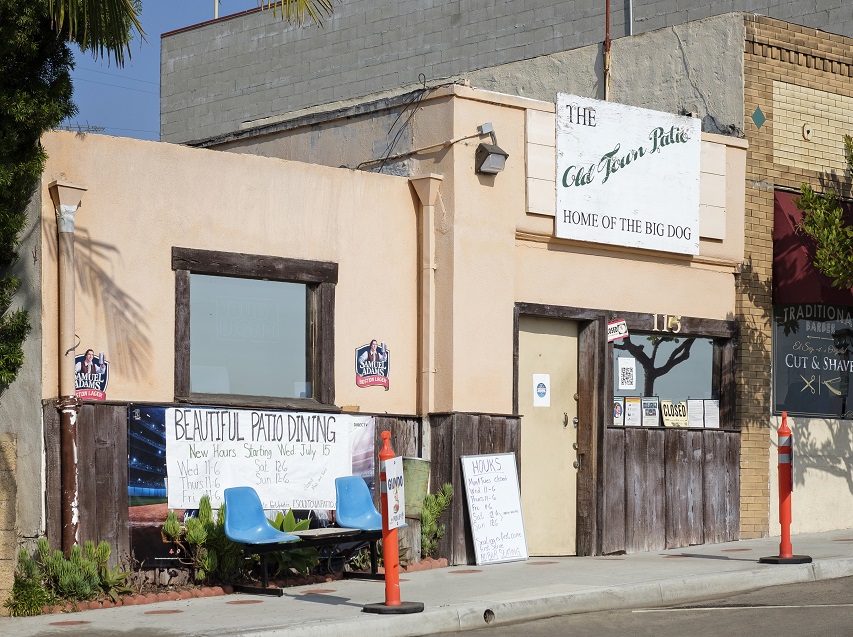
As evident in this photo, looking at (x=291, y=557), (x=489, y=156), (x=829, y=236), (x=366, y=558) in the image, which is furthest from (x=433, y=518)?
(x=829, y=236)

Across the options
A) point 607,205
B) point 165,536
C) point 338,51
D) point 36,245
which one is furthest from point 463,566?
point 338,51

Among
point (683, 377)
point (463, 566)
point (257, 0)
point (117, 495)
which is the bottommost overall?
point (463, 566)

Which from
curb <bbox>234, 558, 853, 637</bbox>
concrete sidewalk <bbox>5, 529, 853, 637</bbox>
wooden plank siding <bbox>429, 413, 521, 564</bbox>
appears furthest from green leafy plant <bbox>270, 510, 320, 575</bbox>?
curb <bbox>234, 558, 853, 637</bbox>

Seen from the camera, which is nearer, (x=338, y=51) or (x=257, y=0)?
(x=257, y=0)

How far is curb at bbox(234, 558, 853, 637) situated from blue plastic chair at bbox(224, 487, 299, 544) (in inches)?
65.7

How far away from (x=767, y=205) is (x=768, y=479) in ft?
10.3

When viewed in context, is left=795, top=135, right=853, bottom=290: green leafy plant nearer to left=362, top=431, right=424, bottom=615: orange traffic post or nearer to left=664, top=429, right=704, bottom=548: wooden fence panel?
left=664, top=429, right=704, bottom=548: wooden fence panel

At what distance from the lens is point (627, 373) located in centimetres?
1516

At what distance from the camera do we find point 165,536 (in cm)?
1184

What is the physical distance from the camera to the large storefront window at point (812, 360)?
1627 centimetres

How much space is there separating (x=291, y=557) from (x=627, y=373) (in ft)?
15.0

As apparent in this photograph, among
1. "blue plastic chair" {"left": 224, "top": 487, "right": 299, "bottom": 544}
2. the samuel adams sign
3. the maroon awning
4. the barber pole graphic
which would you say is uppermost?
the samuel adams sign

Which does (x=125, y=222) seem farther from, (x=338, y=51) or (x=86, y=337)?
(x=338, y=51)

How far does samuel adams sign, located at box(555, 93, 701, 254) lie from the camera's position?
47.7 ft
